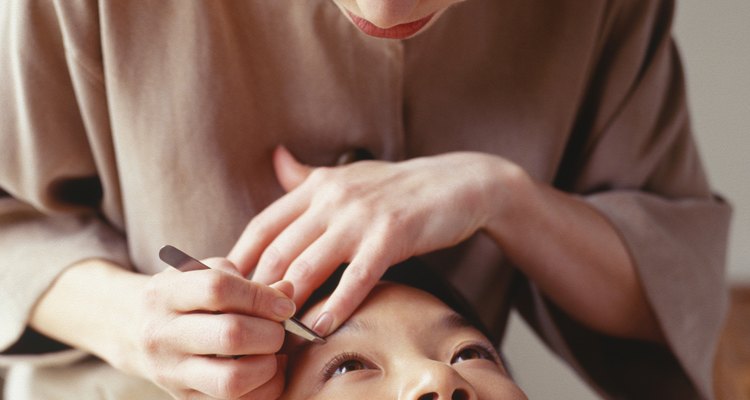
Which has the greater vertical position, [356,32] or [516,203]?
[356,32]

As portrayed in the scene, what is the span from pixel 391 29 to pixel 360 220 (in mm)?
142

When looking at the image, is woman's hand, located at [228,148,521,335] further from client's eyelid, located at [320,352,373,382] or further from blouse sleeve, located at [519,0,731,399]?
blouse sleeve, located at [519,0,731,399]

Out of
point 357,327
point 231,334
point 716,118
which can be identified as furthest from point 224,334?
point 716,118

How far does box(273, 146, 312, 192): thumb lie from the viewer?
77 cm

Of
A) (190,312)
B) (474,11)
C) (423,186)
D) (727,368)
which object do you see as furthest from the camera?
(727,368)

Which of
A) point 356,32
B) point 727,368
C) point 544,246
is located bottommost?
point 727,368

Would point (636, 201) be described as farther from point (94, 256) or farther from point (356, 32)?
point (94, 256)

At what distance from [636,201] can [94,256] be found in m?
0.50

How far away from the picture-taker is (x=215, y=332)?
0.57 metres

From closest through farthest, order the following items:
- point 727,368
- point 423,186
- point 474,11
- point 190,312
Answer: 1. point 190,312
2. point 423,186
3. point 474,11
4. point 727,368

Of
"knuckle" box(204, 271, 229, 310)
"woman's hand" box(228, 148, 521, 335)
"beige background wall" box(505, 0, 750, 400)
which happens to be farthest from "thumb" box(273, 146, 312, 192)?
"beige background wall" box(505, 0, 750, 400)

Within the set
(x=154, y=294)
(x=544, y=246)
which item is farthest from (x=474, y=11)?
(x=154, y=294)

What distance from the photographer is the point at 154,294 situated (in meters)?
0.61

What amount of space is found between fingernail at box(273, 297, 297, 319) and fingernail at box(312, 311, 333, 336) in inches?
1.6
